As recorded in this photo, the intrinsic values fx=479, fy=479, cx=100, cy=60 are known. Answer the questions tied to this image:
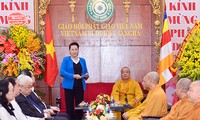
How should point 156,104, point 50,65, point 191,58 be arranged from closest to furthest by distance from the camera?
point 191,58 < point 156,104 < point 50,65

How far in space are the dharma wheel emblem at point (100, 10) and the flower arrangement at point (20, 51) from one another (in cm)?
127

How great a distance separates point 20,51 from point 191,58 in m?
3.39

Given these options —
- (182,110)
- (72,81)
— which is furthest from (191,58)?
(72,81)

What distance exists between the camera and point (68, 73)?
824 cm

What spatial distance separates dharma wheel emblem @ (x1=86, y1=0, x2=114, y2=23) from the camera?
31.3ft

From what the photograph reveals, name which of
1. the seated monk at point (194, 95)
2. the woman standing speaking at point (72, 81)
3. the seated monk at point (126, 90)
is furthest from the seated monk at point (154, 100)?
the seated monk at point (126, 90)

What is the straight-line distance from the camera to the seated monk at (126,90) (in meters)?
8.77

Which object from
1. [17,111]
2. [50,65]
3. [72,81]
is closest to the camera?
[17,111]

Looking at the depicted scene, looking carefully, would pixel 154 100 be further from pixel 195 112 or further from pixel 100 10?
pixel 100 10

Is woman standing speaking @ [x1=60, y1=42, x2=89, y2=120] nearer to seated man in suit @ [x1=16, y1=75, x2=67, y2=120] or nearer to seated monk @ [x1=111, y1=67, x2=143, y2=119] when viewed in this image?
seated monk @ [x1=111, y1=67, x2=143, y2=119]

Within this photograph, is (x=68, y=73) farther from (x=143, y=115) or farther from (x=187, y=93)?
(x=187, y=93)

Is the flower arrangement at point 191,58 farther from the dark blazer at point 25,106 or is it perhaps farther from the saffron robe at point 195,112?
the dark blazer at point 25,106

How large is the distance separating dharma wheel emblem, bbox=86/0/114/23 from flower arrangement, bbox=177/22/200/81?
3.21m

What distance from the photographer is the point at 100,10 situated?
9.58 meters
